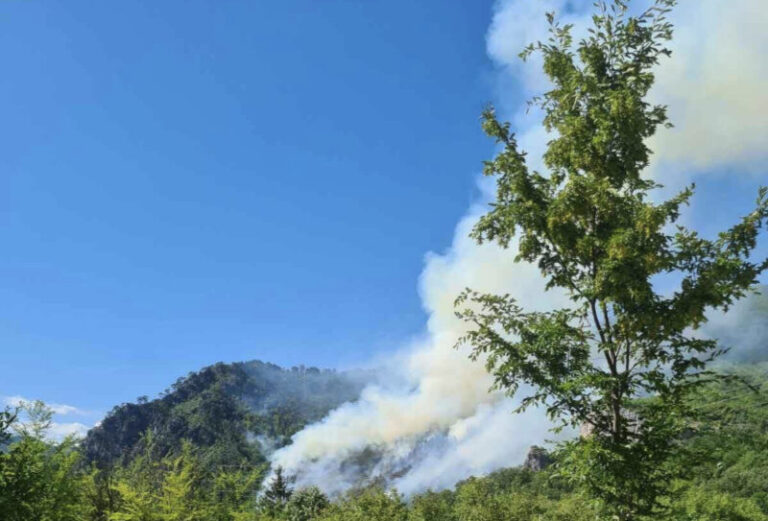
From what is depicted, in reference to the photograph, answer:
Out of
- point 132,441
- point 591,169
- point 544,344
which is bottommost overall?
point 544,344

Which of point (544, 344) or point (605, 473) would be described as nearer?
point (605, 473)

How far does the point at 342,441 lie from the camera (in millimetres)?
194875

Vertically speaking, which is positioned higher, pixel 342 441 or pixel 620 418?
pixel 342 441

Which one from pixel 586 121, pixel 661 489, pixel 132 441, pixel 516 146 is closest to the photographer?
pixel 661 489

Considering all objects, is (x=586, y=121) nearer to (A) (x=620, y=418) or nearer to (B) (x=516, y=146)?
(B) (x=516, y=146)

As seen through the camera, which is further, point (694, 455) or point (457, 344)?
point (457, 344)

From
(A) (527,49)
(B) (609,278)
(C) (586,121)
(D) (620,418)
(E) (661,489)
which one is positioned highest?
(A) (527,49)

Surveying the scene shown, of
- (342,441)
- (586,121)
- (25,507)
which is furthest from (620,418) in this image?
(342,441)

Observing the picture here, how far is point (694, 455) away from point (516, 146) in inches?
216

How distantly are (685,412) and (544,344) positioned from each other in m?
2.09

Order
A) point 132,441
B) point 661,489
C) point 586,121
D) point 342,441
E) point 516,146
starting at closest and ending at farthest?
point 661,489
point 586,121
point 516,146
point 132,441
point 342,441

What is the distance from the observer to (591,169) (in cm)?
962

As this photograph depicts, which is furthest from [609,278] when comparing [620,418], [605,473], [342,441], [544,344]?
[342,441]

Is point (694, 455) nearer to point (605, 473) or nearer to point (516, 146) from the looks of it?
point (605, 473)
